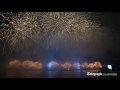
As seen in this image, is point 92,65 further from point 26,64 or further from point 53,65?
point 26,64

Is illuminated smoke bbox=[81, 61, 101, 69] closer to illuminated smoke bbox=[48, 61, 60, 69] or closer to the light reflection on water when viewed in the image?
the light reflection on water

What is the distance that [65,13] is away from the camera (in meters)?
2.85

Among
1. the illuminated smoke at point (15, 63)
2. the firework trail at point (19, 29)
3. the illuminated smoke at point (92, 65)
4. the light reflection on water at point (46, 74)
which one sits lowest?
the light reflection on water at point (46, 74)

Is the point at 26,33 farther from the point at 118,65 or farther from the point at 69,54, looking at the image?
the point at 118,65

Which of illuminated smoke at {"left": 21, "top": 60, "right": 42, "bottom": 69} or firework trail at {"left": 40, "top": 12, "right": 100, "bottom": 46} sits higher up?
firework trail at {"left": 40, "top": 12, "right": 100, "bottom": 46}

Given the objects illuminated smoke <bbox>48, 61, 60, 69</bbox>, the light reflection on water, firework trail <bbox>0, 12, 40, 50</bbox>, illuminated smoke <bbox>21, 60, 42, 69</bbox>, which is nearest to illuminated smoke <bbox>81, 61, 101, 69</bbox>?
the light reflection on water

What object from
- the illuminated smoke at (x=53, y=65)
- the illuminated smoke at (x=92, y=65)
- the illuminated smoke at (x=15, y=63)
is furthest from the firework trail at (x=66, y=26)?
the illuminated smoke at (x=15, y=63)

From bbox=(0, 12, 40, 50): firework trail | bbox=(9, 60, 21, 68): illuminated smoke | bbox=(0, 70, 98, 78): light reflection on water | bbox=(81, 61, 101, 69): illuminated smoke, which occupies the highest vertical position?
bbox=(0, 12, 40, 50): firework trail

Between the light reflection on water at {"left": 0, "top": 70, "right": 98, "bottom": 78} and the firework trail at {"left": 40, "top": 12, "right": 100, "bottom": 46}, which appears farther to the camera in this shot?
the firework trail at {"left": 40, "top": 12, "right": 100, "bottom": 46}

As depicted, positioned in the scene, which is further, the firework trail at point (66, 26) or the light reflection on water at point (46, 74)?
the firework trail at point (66, 26)

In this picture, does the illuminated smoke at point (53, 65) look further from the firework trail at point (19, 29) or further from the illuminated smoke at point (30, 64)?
the firework trail at point (19, 29)

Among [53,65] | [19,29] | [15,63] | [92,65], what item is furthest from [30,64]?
[92,65]

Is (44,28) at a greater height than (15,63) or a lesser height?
greater
